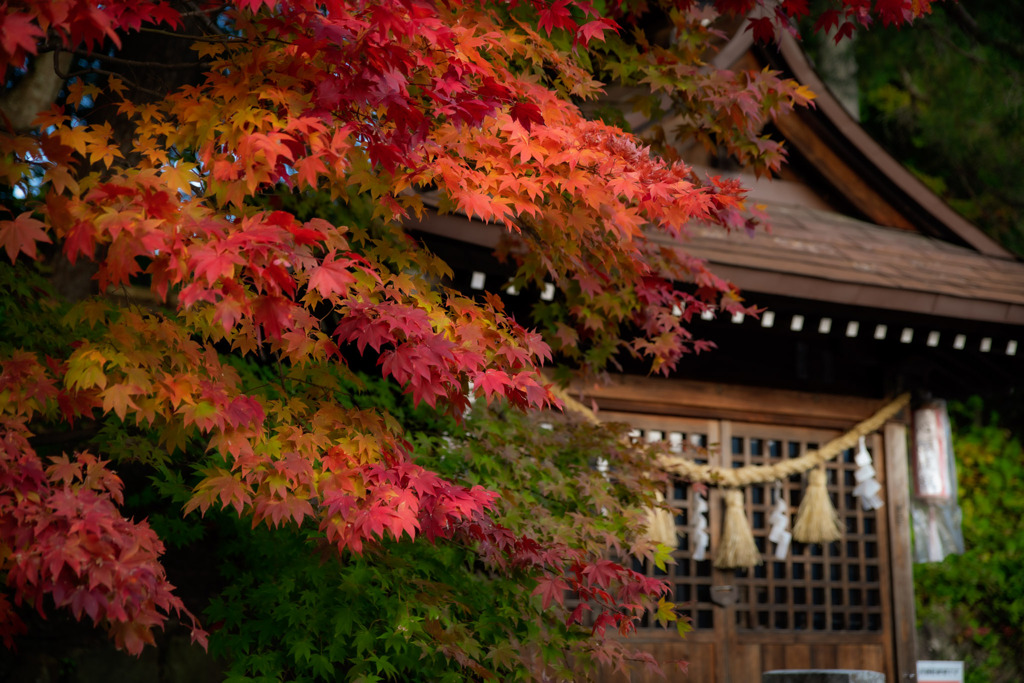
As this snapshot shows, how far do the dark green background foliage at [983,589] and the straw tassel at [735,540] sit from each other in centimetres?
499

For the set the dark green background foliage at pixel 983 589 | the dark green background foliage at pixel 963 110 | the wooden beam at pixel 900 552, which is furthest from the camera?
the dark green background foliage at pixel 963 110

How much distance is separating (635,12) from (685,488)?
3656 mm

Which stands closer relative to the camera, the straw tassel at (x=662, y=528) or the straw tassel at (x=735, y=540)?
the straw tassel at (x=662, y=528)

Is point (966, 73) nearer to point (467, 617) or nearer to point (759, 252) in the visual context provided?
point (759, 252)

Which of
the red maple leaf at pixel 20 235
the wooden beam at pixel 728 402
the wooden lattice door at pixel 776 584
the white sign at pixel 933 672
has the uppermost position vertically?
the wooden beam at pixel 728 402

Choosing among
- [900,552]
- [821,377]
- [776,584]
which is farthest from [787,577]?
[821,377]

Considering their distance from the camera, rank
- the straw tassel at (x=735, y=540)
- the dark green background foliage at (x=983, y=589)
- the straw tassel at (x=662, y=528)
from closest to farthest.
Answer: the straw tassel at (x=662, y=528)
the straw tassel at (x=735, y=540)
the dark green background foliage at (x=983, y=589)

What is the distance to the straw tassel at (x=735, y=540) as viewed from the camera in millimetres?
6668

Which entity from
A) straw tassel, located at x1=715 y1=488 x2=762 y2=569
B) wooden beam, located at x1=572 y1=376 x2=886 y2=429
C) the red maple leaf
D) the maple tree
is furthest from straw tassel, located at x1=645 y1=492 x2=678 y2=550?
the red maple leaf

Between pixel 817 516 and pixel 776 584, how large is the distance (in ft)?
2.00

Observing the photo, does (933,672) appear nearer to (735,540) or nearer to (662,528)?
(735,540)

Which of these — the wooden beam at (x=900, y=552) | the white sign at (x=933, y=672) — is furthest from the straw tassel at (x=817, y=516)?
the white sign at (x=933, y=672)

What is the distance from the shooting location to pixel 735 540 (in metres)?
6.71

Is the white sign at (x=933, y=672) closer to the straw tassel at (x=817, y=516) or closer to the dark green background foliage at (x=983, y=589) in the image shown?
the straw tassel at (x=817, y=516)
